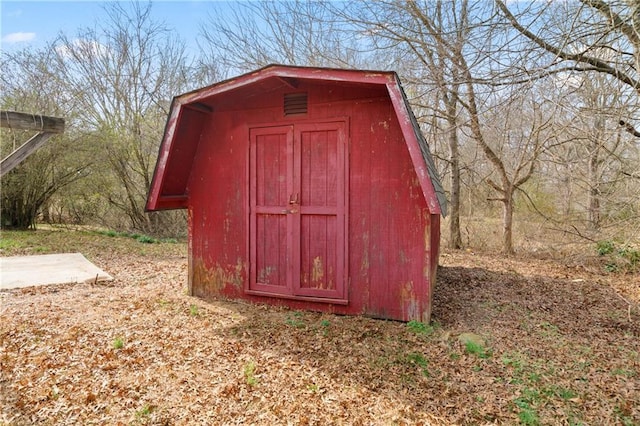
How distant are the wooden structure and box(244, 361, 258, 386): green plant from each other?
150 inches

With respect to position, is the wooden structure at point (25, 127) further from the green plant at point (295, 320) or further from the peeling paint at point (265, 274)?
the green plant at point (295, 320)

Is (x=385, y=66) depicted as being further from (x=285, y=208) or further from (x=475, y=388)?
(x=475, y=388)

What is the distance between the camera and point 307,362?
306 centimetres

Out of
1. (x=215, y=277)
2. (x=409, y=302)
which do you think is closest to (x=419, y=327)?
(x=409, y=302)

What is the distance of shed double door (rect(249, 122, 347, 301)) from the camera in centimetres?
419

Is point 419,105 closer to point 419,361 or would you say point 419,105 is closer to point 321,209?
point 321,209

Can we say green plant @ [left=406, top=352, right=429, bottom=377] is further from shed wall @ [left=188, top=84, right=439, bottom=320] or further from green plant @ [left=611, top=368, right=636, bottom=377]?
green plant @ [left=611, top=368, right=636, bottom=377]

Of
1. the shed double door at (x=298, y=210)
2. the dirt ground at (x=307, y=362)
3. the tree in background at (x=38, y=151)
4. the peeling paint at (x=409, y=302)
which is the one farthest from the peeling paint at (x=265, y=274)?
the tree in background at (x=38, y=151)

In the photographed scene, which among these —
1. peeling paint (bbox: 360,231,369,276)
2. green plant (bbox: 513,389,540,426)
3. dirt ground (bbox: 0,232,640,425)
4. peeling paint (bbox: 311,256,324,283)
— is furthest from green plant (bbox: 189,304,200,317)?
green plant (bbox: 513,389,540,426)

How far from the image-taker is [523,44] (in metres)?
5.38

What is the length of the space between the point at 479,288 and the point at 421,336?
95.0 inches

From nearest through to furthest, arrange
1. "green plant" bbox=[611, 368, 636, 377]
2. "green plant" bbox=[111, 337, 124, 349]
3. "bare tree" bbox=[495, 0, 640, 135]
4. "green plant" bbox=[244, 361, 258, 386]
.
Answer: "green plant" bbox=[244, 361, 258, 386]
"green plant" bbox=[611, 368, 636, 377]
"green plant" bbox=[111, 337, 124, 349]
"bare tree" bbox=[495, 0, 640, 135]

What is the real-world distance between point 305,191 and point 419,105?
15.5ft

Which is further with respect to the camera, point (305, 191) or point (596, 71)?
point (596, 71)
